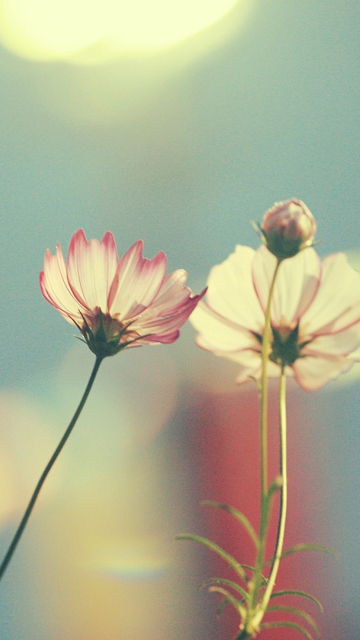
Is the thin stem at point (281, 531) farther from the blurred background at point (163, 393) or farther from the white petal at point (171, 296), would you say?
the blurred background at point (163, 393)

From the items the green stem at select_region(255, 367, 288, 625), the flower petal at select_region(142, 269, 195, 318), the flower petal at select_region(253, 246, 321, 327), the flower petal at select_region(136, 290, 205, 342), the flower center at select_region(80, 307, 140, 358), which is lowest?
the green stem at select_region(255, 367, 288, 625)

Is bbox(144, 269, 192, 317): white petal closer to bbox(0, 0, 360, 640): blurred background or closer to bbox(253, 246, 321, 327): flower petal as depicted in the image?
bbox(253, 246, 321, 327): flower petal

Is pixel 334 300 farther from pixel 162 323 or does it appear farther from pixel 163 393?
pixel 163 393

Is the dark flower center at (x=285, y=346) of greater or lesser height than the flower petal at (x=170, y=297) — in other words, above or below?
below

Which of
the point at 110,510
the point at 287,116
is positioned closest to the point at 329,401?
Answer: the point at 110,510

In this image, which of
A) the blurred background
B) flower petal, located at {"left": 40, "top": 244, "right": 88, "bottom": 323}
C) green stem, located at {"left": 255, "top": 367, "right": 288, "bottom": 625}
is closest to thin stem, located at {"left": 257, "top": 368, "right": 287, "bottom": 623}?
green stem, located at {"left": 255, "top": 367, "right": 288, "bottom": 625}

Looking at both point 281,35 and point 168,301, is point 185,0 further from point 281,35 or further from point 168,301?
point 168,301

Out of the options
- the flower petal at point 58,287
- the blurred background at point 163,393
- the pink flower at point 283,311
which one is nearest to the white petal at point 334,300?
the pink flower at point 283,311

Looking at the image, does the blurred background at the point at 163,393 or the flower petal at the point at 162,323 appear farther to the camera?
the blurred background at the point at 163,393
